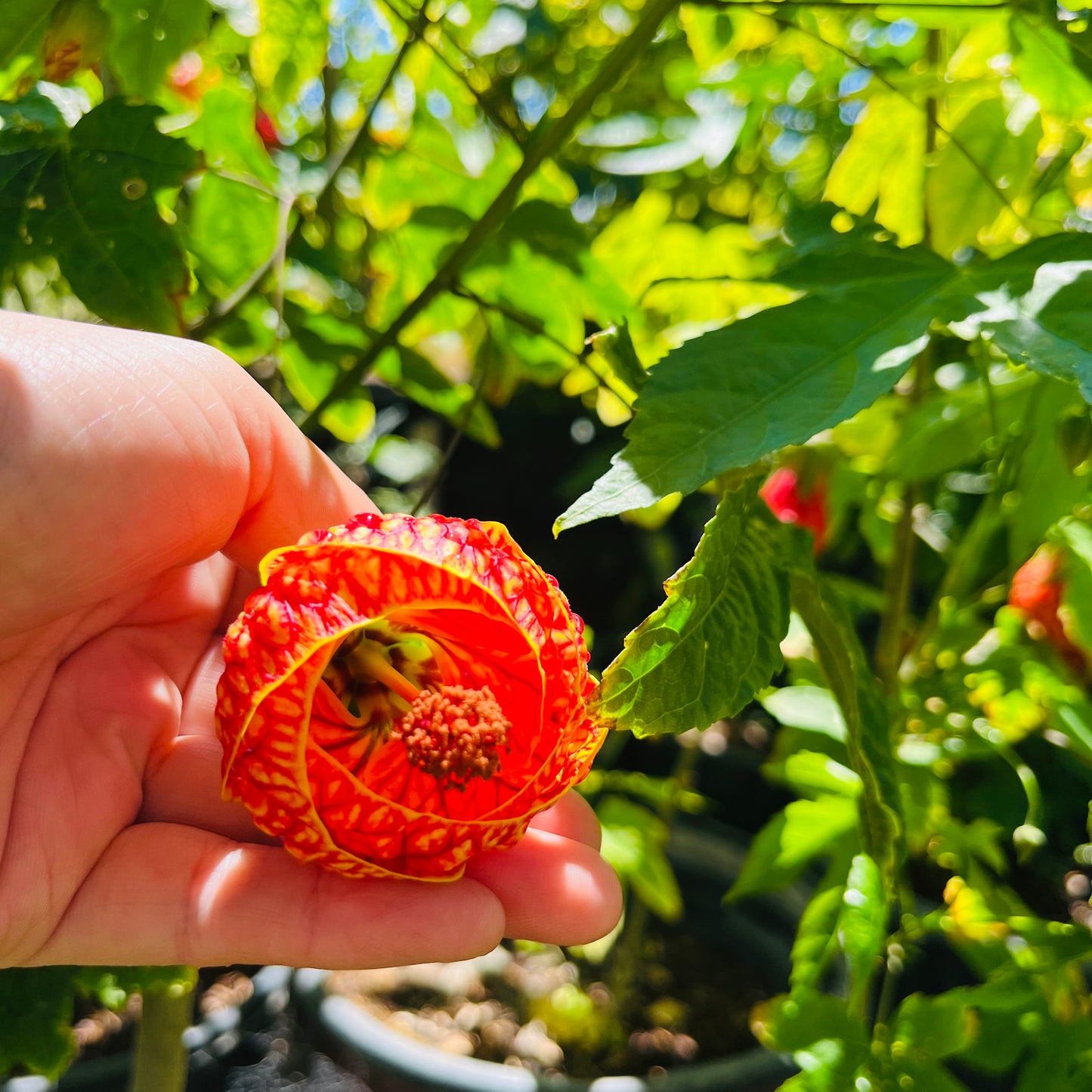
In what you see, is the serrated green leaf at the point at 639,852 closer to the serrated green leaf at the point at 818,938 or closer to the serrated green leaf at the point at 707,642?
the serrated green leaf at the point at 818,938

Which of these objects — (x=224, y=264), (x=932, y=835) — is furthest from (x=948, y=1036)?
(x=224, y=264)

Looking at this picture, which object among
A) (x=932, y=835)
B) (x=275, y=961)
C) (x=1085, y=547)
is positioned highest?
(x=1085, y=547)

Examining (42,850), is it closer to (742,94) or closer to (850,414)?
(850,414)

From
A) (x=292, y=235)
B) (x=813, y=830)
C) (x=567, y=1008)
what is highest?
(x=292, y=235)

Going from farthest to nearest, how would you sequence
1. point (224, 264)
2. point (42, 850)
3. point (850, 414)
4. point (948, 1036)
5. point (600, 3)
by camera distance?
point (600, 3), point (224, 264), point (948, 1036), point (42, 850), point (850, 414)

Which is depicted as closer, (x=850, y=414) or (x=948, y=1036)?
(x=850, y=414)

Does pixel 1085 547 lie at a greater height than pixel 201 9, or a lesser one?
lesser

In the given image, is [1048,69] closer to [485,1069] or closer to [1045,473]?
[1045,473]

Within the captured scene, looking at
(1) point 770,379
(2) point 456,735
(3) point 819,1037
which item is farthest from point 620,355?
(3) point 819,1037
